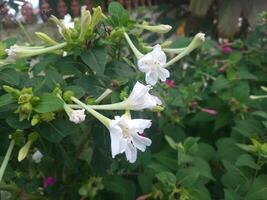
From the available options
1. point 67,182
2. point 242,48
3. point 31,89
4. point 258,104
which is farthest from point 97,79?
point 242,48

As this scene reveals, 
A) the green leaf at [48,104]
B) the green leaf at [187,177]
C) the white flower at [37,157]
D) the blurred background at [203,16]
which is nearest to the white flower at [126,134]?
the green leaf at [48,104]


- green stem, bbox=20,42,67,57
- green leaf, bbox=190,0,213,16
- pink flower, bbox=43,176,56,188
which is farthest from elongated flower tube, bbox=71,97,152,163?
green leaf, bbox=190,0,213,16

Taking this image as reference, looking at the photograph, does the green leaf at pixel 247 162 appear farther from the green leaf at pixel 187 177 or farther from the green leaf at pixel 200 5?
the green leaf at pixel 200 5

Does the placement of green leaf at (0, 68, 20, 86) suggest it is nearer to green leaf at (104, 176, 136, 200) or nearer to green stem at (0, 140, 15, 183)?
green stem at (0, 140, 15, 183)

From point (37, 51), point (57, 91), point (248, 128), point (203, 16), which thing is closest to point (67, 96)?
point (57, 91)

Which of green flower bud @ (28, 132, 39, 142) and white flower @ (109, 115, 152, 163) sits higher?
white flower @ (109, 115, 152, 163)

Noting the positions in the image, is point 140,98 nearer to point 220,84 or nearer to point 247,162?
point 247,162
